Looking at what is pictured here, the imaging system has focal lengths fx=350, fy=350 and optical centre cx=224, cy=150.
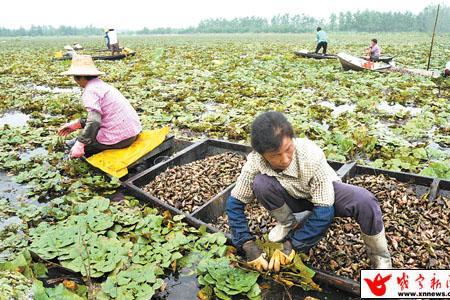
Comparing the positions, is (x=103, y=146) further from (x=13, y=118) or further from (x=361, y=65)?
(x=361, y=65)

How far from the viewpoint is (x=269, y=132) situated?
1969 millimetres

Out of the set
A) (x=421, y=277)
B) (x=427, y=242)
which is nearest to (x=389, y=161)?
(x=427, y=242)

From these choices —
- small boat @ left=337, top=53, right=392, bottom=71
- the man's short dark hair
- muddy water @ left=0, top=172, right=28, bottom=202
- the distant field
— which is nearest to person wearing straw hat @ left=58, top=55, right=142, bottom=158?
muddy water @ left=0, top=172, right=28, bottom=202

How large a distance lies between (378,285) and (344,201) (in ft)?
1.77

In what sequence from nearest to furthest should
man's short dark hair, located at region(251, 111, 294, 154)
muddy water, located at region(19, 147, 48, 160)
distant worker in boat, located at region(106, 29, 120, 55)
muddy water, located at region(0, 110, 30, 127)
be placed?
man's short dark hair, located at region(251, 111, 294, 154), muddy water, located at region(19, 147, 48, 160), muddy water, located at region(0, 110, 30, 127), distant worker in boat, located at region(106, 29, 120, 55)

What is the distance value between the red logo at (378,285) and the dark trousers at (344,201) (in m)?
0.28

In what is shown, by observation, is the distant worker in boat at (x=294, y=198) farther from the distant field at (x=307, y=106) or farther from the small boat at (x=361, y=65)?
the small boat at (x=361, y=65)

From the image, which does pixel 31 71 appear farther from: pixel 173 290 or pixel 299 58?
pixel 173 290

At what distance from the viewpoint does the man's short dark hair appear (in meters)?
1.98

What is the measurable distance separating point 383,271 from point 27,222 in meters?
3.12

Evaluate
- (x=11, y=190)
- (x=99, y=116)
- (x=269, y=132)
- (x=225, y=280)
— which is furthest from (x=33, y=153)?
(x=269, y=132)

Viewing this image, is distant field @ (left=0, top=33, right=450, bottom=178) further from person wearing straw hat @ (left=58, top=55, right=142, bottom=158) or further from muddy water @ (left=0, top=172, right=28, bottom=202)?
muddy water @ (left=0, top=172, right=28, bottom=202)

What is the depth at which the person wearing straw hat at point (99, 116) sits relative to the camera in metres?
3.94

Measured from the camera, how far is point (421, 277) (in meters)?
2.10
